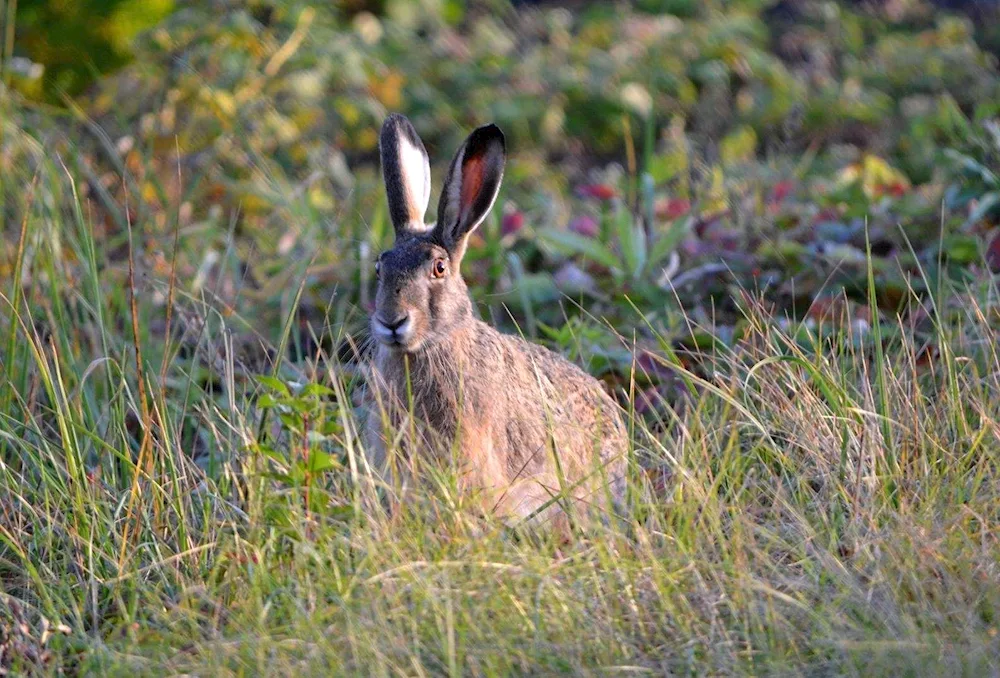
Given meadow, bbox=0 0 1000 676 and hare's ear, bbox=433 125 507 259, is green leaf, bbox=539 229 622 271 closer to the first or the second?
meadow, bbox=0 0 1000 676

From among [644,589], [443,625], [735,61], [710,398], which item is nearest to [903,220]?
[710,398]

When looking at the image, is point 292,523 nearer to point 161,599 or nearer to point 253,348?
point 161,599

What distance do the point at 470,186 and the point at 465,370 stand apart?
62 cm

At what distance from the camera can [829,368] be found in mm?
4062

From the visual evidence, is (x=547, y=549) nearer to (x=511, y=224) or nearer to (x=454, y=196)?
(x=454, y=196)

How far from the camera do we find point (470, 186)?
4.49m

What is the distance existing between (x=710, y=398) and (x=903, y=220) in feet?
6.55

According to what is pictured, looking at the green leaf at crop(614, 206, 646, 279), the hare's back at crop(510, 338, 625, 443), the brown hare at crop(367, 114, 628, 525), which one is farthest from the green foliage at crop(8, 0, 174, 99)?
the hare's back at crop(510, 338, 625, 443)

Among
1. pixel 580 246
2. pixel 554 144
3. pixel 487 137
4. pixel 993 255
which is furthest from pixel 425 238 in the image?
pixel 554 144

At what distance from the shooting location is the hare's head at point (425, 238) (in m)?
4.26

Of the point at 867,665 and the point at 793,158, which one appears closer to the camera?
the point at 867,665

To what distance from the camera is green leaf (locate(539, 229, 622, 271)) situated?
556 centimetres

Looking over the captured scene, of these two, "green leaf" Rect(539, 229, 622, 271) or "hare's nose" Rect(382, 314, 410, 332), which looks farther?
"green leaf" Rect(539, 229, 622, 271)

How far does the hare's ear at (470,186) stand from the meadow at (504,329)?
1.15ft
